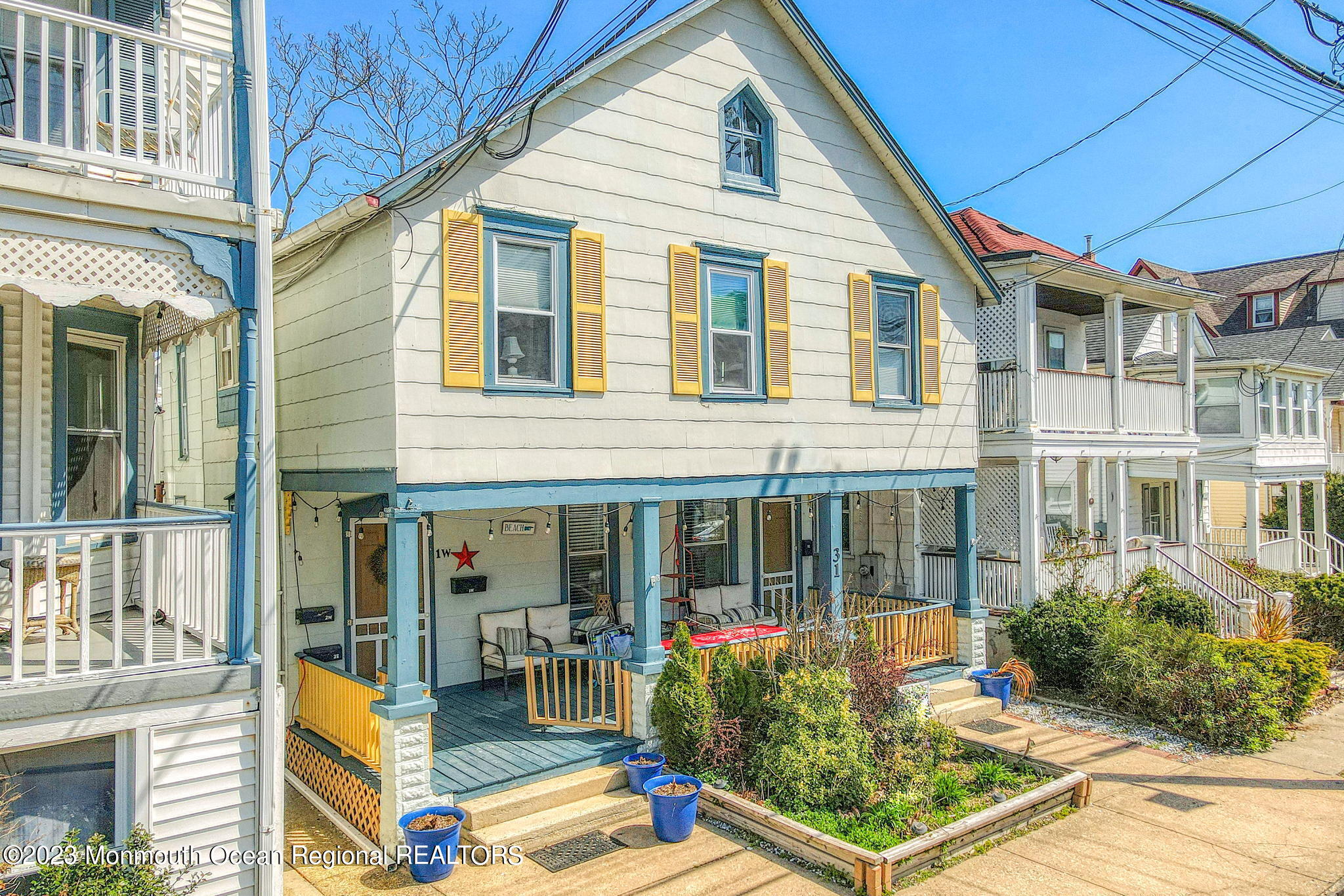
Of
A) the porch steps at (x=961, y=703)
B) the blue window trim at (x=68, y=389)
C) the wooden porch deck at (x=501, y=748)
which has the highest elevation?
the blue window trim at (x=68, y=389)

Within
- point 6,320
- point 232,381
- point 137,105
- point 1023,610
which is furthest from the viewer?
point 1023,610

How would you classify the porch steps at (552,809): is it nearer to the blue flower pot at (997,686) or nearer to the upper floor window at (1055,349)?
the blue flower pot at (997,686)

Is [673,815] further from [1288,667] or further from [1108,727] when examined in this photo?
[1288,667]

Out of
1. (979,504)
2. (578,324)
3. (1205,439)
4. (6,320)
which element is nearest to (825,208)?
(578,324)

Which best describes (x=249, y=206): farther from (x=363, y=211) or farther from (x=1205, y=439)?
(x=1205, y=439)

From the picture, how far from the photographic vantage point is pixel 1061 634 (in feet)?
41.7

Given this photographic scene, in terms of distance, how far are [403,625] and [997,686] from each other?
8.35 m

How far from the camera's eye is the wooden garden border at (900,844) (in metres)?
6.94

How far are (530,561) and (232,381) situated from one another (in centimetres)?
430

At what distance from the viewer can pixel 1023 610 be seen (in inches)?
524

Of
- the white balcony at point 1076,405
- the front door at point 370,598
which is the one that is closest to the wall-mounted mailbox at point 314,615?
the front door at point 370,598

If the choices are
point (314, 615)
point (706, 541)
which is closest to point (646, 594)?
point (314, 615)

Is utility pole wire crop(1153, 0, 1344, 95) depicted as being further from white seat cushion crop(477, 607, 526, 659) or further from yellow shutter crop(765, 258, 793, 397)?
white seat cushion crop(477, 607, 526, 659)

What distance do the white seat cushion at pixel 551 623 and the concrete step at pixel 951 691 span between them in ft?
16.0
